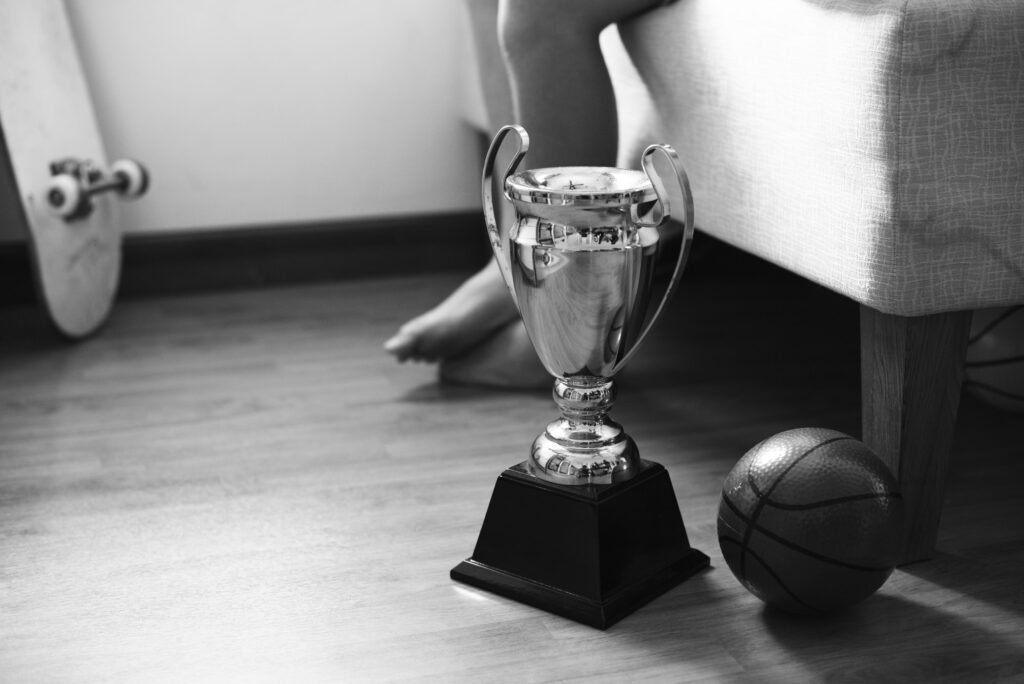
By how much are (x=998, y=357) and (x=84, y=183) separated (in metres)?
1.32

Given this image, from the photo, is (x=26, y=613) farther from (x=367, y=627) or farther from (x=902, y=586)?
(x=902, y=586)

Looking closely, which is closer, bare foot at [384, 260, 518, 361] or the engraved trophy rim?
the engraved trophy rim

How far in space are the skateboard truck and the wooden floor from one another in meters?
0.21

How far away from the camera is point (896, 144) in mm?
875

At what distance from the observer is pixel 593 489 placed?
3.02ft

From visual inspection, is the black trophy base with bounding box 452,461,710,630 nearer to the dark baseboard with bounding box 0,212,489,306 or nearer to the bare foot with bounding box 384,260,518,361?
the bare foot with bounding box 384,260,518,361

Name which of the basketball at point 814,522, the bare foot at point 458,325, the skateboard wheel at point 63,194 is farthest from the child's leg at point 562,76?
the skateboard wheel at point 63,194

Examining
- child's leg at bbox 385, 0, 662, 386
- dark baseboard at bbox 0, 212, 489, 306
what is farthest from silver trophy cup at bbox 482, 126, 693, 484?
dark baseboard at bbox 0, 212, 489, 306

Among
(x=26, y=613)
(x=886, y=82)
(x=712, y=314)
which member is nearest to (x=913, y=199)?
(x=886, y=82)

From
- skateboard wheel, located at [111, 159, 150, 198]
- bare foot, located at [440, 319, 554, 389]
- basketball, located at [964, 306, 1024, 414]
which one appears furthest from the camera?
skateboard wheel, located at [111, 159, 150, 198]

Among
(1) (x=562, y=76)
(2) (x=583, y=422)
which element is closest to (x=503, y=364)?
(1) (x=562, y=76)

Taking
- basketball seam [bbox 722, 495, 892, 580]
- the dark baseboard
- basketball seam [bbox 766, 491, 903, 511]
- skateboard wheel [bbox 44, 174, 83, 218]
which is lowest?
the dark baseboard

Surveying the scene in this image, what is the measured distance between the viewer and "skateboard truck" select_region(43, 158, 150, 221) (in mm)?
1669

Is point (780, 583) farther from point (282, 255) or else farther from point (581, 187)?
point (282, 255)
